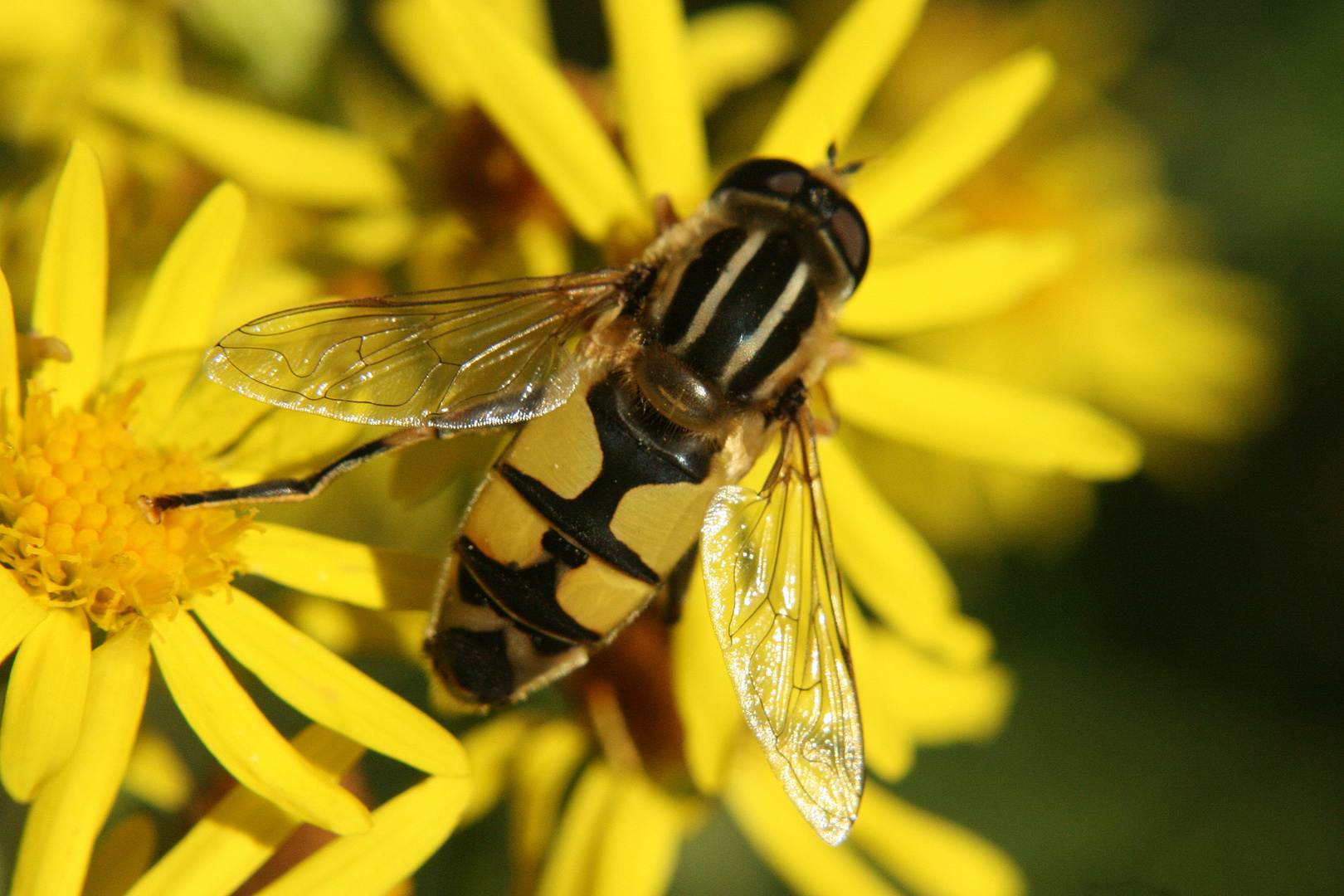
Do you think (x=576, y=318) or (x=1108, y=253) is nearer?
(x=576, y=318)

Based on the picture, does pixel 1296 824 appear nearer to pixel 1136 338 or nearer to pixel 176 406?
pixel 1136 338

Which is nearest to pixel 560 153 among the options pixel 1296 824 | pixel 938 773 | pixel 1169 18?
pixel 938 773

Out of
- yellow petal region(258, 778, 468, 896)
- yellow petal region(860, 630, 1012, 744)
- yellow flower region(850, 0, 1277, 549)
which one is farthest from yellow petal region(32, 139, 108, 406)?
yellow flower region(850, 0, 1277, 549)

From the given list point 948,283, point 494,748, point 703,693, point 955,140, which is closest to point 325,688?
point 703,693

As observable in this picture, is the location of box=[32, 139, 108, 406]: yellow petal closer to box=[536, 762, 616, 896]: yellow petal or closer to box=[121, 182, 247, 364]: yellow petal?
box=[121, 182, 247, 364]: yellow petal

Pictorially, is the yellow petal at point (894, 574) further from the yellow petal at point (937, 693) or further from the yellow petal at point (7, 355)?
Answer: the yellow petal at point (7, 355)

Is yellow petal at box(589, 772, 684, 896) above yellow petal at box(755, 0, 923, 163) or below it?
below
